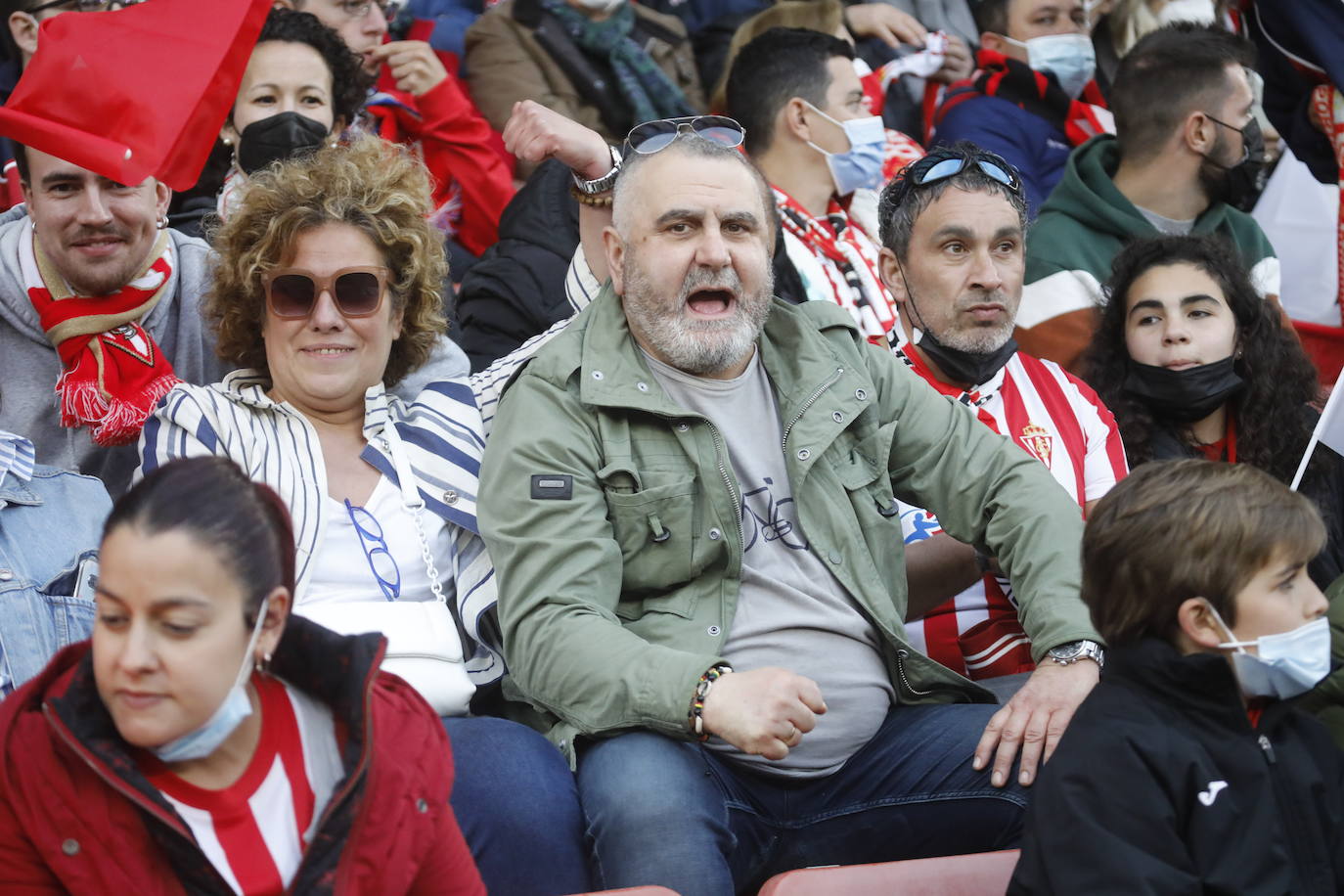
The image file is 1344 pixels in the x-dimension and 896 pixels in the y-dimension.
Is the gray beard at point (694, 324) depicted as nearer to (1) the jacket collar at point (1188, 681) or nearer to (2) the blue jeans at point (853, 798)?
(2) the blue jeans at point (853, 798)

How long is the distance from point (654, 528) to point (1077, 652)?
82 cm

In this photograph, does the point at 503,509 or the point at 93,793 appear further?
the point at 503,509

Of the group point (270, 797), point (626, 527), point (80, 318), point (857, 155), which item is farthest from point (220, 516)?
point (857, 155)

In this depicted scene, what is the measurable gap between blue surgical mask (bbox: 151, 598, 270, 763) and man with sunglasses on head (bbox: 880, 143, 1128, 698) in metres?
1.77

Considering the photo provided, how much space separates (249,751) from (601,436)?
109 centimetres

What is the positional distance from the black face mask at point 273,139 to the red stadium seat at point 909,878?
270cm

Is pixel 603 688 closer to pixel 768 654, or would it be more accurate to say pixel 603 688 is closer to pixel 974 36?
pixel 768 654

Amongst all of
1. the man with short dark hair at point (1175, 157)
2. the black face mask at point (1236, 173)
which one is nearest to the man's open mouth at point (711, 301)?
the man with short dark hair at point (1175, 157)

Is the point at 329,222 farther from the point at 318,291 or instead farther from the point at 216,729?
the point at 216,729

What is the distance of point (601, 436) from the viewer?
3078mm

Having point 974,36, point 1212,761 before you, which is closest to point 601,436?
point 1212,761

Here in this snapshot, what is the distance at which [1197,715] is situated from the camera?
2.45 meters

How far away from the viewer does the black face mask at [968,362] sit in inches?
156

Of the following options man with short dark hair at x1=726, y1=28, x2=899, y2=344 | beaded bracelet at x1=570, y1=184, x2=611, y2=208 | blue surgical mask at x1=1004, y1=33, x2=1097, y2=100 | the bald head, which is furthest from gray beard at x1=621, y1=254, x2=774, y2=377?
blue surgical mask at x1=1004, y1=33, x2=1097, y2=100
